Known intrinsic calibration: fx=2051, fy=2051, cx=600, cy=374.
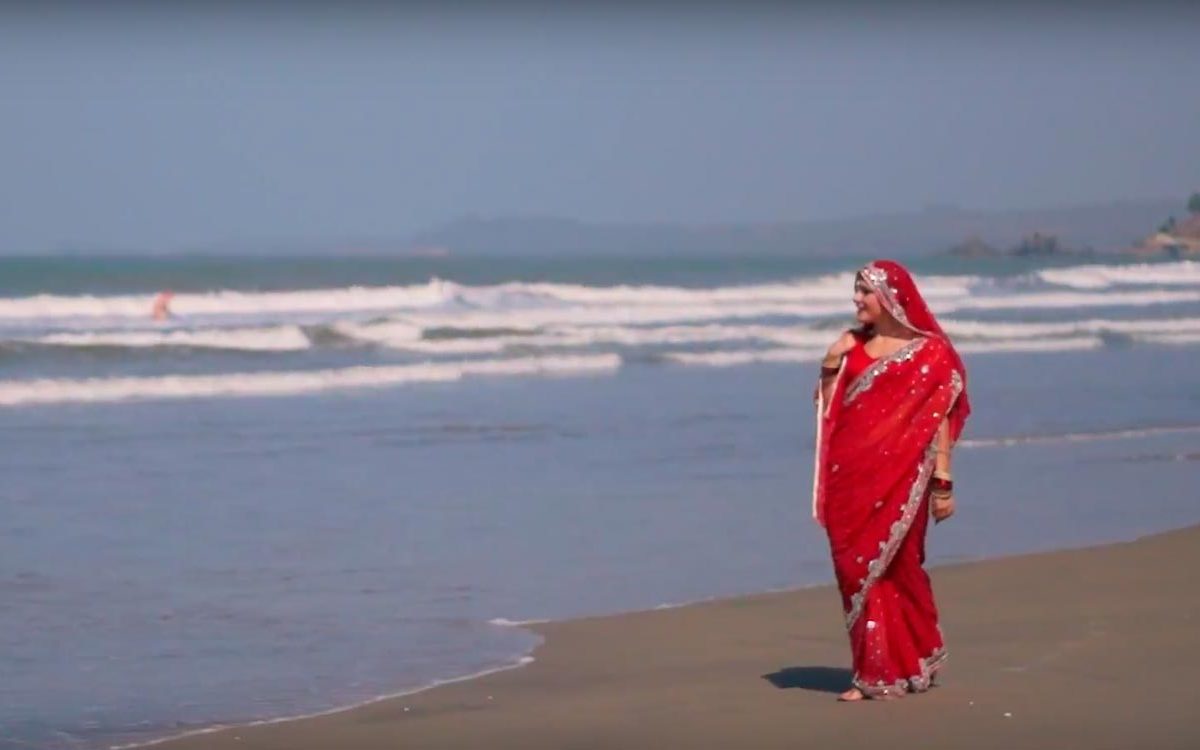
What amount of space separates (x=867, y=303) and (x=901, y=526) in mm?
649

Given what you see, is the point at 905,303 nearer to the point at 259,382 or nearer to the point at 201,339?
the point at 259,382

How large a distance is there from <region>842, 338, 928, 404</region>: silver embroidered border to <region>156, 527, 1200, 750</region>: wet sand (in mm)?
917

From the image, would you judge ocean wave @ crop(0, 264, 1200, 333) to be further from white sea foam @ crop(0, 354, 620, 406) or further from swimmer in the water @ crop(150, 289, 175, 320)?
white sea foam @ crop(0, 354, 620, 406)

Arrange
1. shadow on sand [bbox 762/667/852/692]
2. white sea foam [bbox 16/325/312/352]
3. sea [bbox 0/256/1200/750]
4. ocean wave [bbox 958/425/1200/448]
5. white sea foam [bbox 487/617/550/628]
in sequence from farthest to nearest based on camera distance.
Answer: white sea foam [bbox 16/325/312/352] → ocean wave [bbox 958/425/1200/448] → white sea foam [bbox 487/617/550/628] → sea [bbox 0/256/1200/750] → shadow on sand [bbox 762/667/852/692]

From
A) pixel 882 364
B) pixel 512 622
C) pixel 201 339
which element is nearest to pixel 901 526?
pixel 882 364

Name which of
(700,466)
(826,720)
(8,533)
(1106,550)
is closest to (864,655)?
(826,720)

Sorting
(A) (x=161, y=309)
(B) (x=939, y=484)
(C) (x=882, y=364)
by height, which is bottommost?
(B) (x=939, y=484)

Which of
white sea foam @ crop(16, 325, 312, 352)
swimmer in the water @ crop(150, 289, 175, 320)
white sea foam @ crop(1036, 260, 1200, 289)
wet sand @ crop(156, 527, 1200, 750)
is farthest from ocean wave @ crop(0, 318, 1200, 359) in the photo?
white sea foam @ crop(1036, 260, 1200, 289)

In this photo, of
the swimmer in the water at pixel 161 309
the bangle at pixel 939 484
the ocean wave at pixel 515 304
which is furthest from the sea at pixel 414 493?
the swimmer in the water at pixel 161 309

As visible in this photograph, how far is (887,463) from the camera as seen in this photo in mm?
5895

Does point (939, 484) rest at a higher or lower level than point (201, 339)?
lower

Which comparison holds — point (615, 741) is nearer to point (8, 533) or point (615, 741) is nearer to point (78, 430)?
point (8, 533)

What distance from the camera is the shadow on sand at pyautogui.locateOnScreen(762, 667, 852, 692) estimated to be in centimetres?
631

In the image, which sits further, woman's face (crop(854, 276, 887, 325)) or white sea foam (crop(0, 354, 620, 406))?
white sea foam (crop(0, 354, 620, 406))
